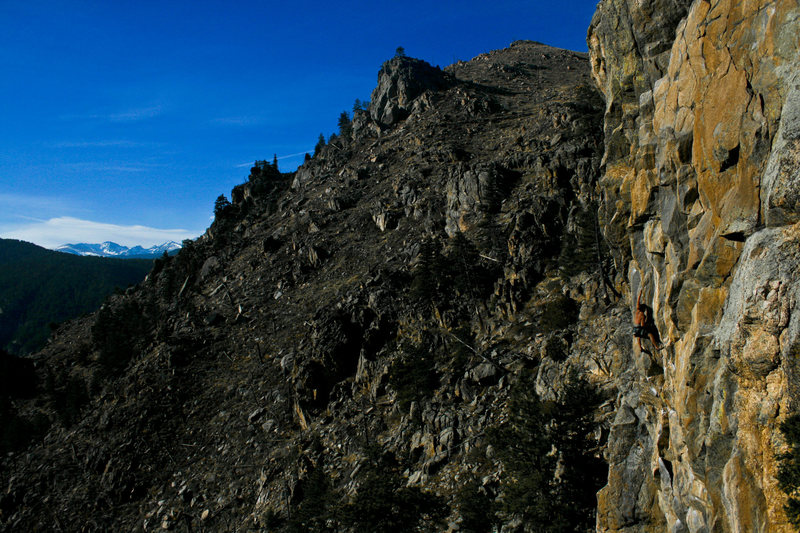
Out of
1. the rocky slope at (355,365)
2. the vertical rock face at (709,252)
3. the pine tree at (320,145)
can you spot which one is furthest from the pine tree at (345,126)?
the vertical rock face at (709,252)

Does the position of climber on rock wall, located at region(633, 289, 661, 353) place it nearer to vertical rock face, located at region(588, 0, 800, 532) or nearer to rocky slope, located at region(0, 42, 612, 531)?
vertical rock face, located at region(588, 0, 800, 532)

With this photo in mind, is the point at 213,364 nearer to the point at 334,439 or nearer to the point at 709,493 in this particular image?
the point at 334,439

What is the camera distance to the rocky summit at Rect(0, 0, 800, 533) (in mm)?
10945

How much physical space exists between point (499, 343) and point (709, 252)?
26.9 metres

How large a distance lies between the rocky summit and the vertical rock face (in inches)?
3.3

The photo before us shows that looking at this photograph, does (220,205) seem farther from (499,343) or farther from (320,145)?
(499,343)

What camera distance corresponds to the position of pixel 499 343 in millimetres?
38625

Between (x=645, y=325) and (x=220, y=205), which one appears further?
(x=220, y=205)

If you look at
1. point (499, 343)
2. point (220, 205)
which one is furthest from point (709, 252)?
point (220, 205)

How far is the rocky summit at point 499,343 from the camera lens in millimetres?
10945

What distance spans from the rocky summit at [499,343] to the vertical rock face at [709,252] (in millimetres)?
84

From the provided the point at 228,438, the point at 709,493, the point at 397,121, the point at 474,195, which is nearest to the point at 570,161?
the point at 474,195

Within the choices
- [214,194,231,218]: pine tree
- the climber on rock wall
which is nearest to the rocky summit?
the climber on rock wall

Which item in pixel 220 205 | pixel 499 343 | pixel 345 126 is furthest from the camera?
pixel 345 126
